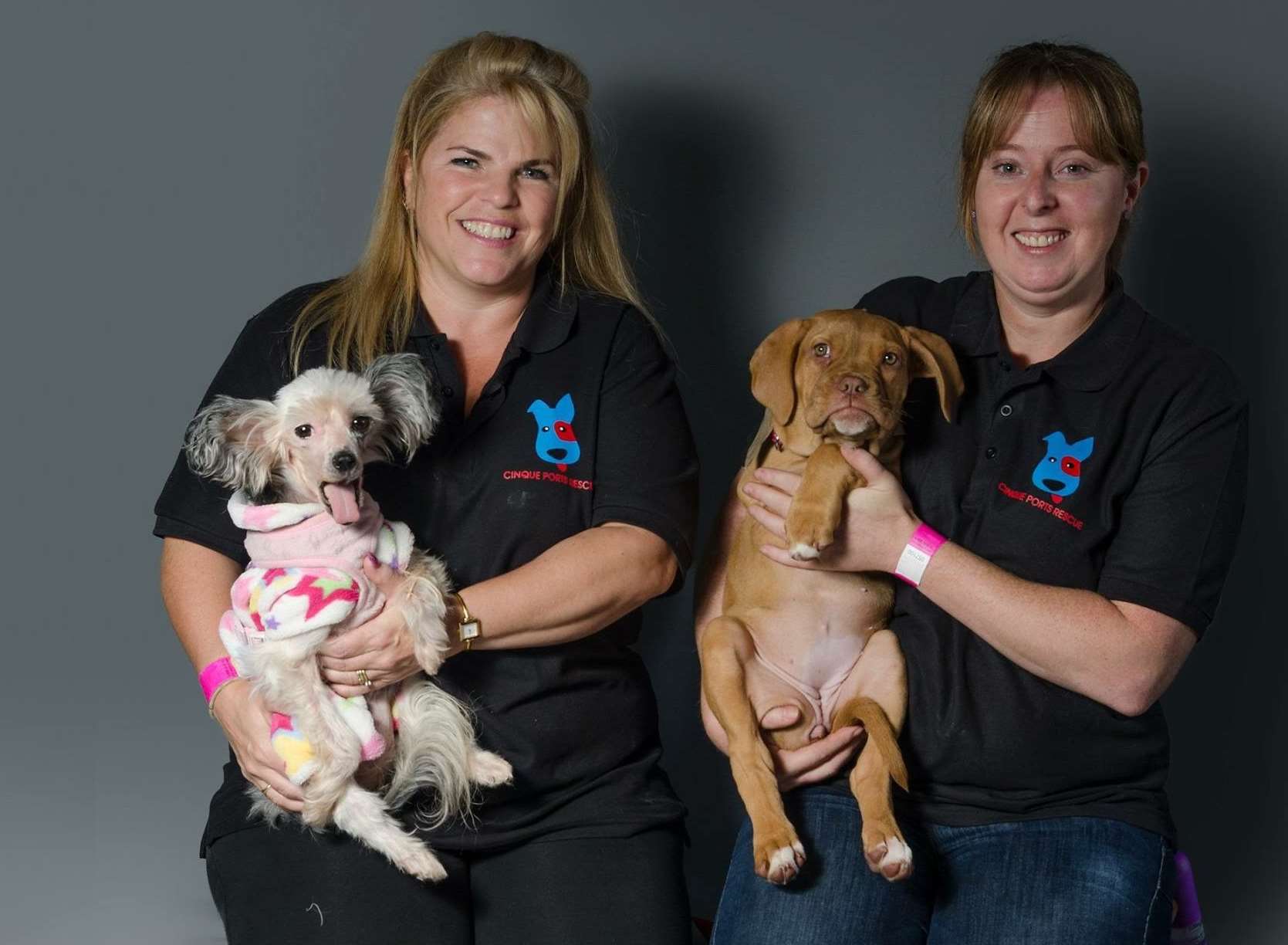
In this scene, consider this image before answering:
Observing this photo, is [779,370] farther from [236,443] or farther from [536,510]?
[236,443]

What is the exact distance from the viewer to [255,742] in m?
2.45

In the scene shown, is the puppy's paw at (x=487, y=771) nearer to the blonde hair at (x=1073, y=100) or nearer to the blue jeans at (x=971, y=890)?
the blue jeans at (x=971, y=890)

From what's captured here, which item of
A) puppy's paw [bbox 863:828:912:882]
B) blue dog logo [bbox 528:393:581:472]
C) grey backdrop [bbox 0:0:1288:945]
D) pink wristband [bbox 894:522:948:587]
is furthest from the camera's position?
grey backdrop [bbox 0:0:1288:945]

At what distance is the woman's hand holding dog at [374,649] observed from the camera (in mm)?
2416

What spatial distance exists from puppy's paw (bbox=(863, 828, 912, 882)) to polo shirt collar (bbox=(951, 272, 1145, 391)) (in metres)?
0.86

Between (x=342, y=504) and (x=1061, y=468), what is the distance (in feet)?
4.05

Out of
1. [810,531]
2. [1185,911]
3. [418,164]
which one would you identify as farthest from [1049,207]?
[1185,911]

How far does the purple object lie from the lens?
101 inches

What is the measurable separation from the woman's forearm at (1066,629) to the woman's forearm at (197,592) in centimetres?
124

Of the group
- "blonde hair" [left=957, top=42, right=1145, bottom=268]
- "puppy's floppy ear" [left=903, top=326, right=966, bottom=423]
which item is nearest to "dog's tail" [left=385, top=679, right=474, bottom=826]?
"puppy's floppy ear" [left=903, top=326, right=966, bottom=423]

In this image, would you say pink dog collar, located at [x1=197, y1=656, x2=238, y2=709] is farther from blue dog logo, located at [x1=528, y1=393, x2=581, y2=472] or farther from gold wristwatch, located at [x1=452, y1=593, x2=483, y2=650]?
blue dog logo, located at [x1=528, y1=393, x2=581, y2=472]

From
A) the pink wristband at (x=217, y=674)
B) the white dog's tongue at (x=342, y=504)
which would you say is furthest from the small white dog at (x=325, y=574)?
the pink wristband at (x=217, y=674)

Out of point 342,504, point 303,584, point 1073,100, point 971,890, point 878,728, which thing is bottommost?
point 971,890

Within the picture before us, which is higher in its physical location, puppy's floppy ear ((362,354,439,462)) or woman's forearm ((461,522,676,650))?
puppy's floppy ear ((362,354,439,462))
